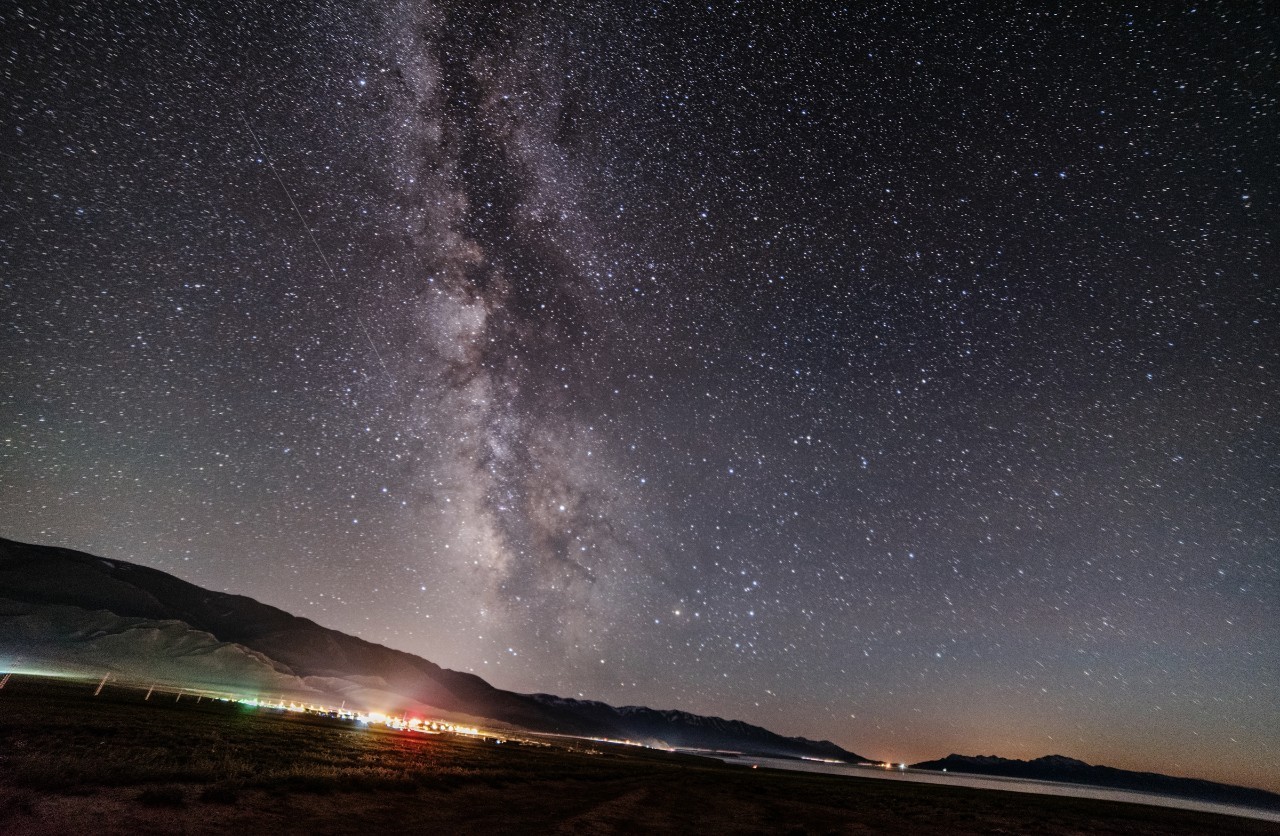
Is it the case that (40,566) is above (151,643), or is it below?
above

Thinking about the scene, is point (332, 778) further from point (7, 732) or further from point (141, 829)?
point (7, 732)

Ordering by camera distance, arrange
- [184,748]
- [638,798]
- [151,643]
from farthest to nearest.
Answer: [151,643] < [638,798] < [184,748]

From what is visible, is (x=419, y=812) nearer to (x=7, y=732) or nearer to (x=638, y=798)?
(x=638, y=798)

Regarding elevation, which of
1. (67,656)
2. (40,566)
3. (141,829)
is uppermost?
(40,566)

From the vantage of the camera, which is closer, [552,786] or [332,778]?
[332,778]

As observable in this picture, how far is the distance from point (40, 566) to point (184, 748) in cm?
24971

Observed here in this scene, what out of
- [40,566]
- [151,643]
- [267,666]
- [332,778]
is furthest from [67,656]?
[332,778]

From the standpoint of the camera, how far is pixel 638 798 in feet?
87.9

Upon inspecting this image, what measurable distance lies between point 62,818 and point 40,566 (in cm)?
26305

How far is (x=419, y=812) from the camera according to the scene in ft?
53.8

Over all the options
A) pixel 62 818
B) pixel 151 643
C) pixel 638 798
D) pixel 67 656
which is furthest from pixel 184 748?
pixel 151 643

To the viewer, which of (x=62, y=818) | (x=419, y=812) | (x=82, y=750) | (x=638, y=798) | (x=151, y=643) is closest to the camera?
(x=62, y=818)

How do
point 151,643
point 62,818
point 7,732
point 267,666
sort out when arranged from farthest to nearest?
point 267,666 → point 151,643 → point 7,732 → point 62,818

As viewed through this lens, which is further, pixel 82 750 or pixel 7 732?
pixel 7 732
